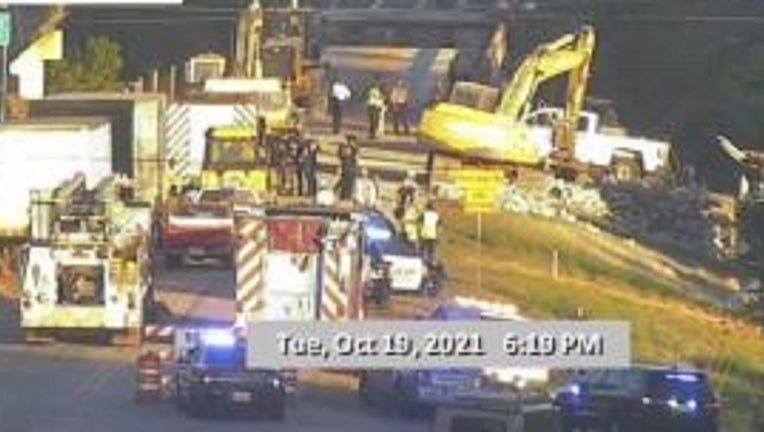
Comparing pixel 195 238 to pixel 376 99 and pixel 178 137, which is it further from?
pixel 376 99

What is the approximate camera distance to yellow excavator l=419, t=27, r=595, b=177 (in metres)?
57.7

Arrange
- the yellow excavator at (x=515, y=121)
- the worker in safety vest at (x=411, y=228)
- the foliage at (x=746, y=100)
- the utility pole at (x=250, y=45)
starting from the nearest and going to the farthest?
the worker in safety vest at (x=411, y=228), the yellow excavator at (x=515, y=121), the foliage at (x=746, y=100), the utility pole at (x=250, y=45)

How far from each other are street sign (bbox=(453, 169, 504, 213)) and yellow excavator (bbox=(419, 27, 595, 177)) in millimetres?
666

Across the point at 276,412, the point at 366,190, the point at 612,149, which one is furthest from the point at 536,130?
the point at 276,412

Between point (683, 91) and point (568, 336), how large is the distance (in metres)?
58.5

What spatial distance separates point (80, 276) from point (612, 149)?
31033mm

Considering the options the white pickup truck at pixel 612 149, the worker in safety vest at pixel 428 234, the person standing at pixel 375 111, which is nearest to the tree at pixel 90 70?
the person standing at pixel 375 111

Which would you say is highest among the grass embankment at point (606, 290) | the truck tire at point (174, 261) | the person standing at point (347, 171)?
the person standing at point (347, 171)

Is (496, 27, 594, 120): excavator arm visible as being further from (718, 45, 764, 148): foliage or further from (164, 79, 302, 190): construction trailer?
(164, 79, 302, 190): construction trailer

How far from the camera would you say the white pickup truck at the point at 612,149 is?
6538 cm

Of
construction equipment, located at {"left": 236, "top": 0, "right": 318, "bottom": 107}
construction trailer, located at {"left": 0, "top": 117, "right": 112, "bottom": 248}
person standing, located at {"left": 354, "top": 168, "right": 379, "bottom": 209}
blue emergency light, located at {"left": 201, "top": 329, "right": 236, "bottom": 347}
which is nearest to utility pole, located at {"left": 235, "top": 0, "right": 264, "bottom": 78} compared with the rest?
construction equipment, located at {"left": 236, "top": 0, "right": 318, "bottom": 107}

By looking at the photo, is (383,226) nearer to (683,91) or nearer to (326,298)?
(326,298)
